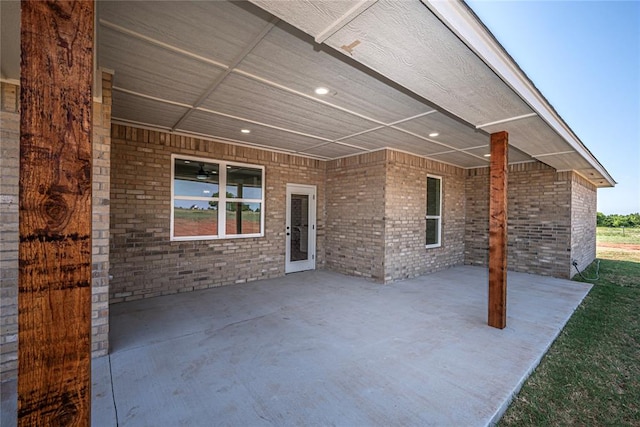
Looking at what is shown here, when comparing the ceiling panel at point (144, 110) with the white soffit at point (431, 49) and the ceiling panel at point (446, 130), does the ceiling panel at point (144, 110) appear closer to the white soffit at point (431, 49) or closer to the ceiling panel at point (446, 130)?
the white soffit at point (431, 49)

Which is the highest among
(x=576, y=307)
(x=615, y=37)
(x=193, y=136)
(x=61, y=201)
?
(x=615, y=37)

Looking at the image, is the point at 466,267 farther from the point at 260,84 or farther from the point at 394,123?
the point at 260,84

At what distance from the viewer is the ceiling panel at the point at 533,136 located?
3723 mm

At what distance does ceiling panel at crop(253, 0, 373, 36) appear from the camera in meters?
1.72

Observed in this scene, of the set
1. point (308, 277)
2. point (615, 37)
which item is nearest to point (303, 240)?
point (308, 277)

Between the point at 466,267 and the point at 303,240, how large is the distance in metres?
4.86

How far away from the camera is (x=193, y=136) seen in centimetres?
548

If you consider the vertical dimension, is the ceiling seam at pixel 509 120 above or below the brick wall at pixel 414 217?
above

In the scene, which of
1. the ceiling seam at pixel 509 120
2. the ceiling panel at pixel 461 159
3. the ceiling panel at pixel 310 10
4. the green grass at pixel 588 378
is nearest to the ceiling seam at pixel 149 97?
the ceiling panel at pixel 310 10

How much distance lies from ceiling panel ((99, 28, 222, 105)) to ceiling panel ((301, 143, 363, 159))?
3.15 m

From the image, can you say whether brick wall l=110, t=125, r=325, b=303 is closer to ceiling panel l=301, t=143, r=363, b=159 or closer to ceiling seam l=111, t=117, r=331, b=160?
ceiling seam l=111, t=117, r=331, b=160

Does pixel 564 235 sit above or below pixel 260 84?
below

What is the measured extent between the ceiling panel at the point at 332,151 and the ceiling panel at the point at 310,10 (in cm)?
412

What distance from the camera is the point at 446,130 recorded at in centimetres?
488
